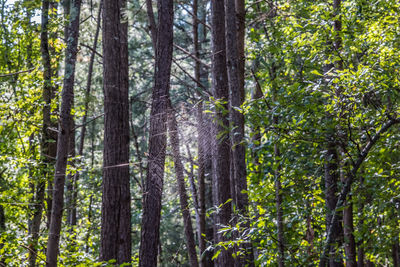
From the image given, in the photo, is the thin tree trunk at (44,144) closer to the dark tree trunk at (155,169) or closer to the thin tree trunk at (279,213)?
the dark tree trunk at (155,169)

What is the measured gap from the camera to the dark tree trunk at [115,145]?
7.33 m

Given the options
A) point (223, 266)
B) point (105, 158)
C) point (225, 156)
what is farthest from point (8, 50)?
point (223, 266)

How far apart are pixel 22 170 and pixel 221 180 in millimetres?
5152

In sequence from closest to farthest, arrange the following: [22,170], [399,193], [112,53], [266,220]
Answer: [399,193], [266,220], [112,53], [22,170]

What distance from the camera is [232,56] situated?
7.00 meters

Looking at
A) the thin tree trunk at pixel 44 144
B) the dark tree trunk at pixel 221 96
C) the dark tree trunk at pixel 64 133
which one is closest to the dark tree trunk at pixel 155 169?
the dark tree trunk at pixel 64 133

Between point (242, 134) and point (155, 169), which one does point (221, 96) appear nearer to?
point (242, 134)

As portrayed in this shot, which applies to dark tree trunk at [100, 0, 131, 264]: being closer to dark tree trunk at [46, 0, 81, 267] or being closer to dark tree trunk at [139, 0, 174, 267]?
dark tree trunk at [46, 0, 81, 267]

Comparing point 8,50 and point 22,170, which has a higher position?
point 8,50

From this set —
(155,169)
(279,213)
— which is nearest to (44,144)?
(155,169)

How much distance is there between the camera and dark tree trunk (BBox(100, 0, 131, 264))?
24.1 ft

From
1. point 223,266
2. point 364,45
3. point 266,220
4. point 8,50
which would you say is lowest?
point 223,266

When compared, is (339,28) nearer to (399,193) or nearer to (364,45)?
(364,45)

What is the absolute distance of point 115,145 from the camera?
7.42m
